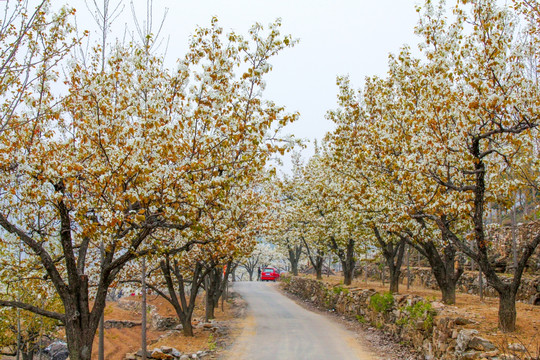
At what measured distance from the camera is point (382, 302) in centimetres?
1466

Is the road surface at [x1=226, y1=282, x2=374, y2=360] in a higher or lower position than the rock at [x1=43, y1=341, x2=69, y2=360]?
higher

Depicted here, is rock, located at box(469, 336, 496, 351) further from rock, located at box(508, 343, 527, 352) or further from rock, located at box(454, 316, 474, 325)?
rock, located at box(454, 316, 474, 325)

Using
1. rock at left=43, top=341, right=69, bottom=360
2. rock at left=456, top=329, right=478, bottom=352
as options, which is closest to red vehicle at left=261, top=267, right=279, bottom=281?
rock at left=43, top=341, right=69, bottom=360

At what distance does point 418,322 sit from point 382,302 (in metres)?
3.37

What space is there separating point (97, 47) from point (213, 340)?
32.9 ft

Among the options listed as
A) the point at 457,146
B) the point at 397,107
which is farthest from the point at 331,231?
the point at 457,146

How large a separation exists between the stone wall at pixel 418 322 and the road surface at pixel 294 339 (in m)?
1.23

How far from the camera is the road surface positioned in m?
11.7

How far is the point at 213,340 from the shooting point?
1391 centimetres

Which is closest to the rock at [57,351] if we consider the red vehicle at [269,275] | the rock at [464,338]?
the rock at [464,338]

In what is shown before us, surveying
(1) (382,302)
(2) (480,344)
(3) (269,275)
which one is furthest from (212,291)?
(3) (269,275)

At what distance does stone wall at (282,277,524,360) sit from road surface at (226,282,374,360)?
4.03 ft

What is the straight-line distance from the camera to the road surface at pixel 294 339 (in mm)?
11656

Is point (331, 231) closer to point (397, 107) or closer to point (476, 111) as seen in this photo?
point (397, 107)
